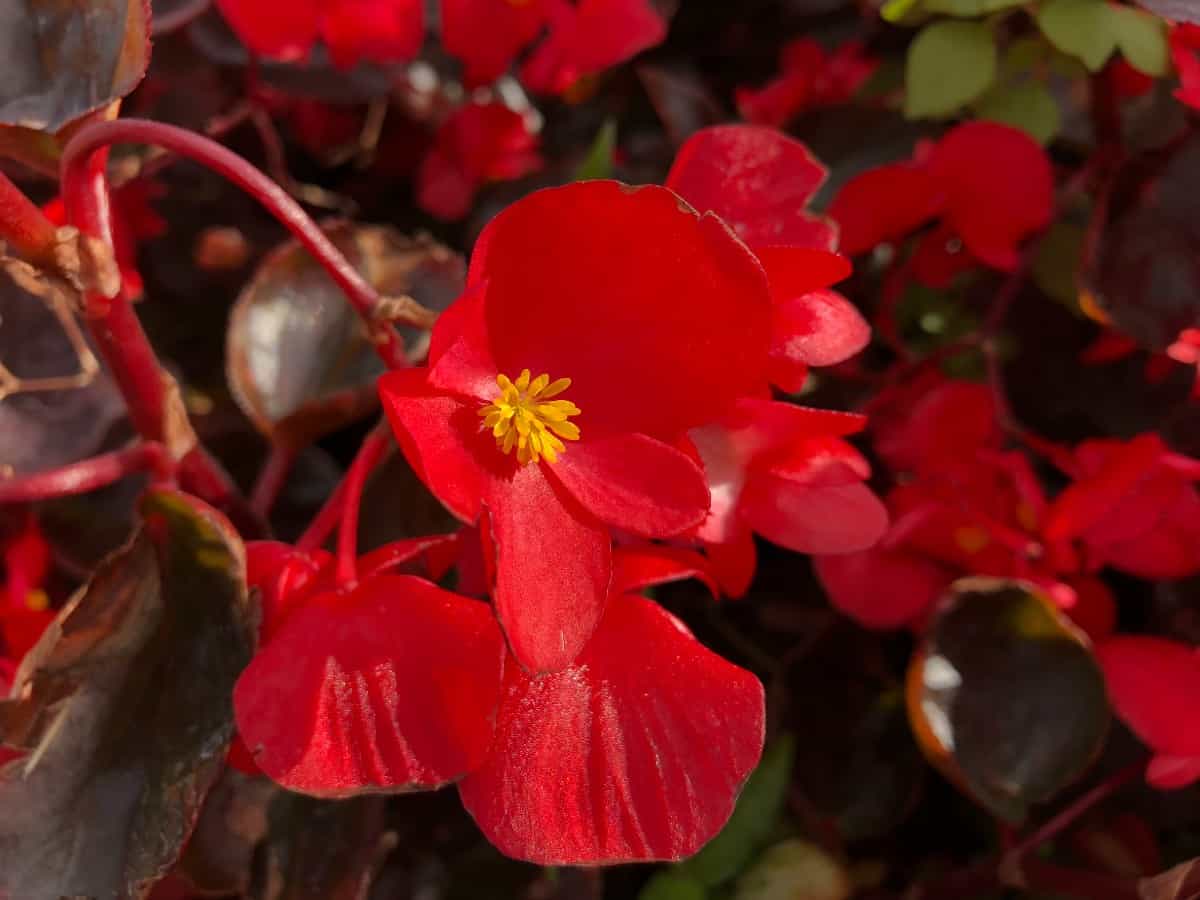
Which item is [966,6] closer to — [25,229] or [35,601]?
[25,229]

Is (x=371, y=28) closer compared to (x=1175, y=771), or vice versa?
(x=1175, y=771)

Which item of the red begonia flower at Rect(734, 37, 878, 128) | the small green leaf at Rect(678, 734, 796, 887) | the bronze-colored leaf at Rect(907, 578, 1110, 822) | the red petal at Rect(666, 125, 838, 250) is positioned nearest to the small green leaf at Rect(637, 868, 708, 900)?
the small green leaf at Rect(678, 734, 796, 887)

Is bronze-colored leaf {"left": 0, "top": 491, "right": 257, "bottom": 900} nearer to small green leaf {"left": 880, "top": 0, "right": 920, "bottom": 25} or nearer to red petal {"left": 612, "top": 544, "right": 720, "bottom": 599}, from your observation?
red petal {"left": 612, "top": 544, "right": 720, "bottom": 599}

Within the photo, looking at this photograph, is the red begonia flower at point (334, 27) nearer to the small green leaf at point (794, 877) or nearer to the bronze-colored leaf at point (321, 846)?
the bronze-colored leaf at point (321, 846)

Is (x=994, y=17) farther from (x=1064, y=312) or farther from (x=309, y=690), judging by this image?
(x=309, y=690)

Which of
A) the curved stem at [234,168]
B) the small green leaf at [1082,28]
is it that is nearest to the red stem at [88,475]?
the curved stem at [234,168]

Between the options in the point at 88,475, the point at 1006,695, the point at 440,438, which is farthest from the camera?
the point at 1006,695

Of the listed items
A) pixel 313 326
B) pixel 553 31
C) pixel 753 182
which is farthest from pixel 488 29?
pixel 753 182
